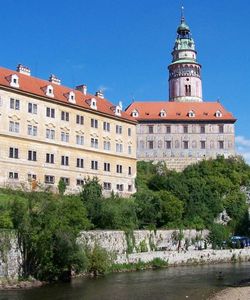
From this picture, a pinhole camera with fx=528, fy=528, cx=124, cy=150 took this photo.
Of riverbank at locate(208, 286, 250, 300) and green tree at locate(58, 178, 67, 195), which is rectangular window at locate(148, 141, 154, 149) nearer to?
green tree at locate(58, 178, 67, 195)

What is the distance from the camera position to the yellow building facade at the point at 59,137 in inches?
1756

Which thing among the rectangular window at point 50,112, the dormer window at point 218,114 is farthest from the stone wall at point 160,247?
the dormer window at point 218,114

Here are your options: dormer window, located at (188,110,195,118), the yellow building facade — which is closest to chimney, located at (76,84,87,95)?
the yellow building facade

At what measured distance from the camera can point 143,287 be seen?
31094 millimetres

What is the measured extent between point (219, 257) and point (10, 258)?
21.1m

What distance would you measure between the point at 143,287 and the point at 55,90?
25.1 meters

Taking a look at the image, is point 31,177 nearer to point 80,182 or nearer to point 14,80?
point 80,182

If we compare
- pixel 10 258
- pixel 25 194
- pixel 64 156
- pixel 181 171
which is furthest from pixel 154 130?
pixel 10 258

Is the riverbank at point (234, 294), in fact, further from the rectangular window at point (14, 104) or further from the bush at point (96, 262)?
the rectangular window at point (14, 104)

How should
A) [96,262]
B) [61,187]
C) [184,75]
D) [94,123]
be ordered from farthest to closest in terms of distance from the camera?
[184,75] < [94,123] < [61,187] < [96,262]

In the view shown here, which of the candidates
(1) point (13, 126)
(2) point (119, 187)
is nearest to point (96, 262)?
(1) point (13, 126)

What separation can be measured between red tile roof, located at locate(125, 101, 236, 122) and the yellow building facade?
40.8ft

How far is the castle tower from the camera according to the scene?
7950 cm

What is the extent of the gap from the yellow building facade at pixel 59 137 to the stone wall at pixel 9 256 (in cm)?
1200
